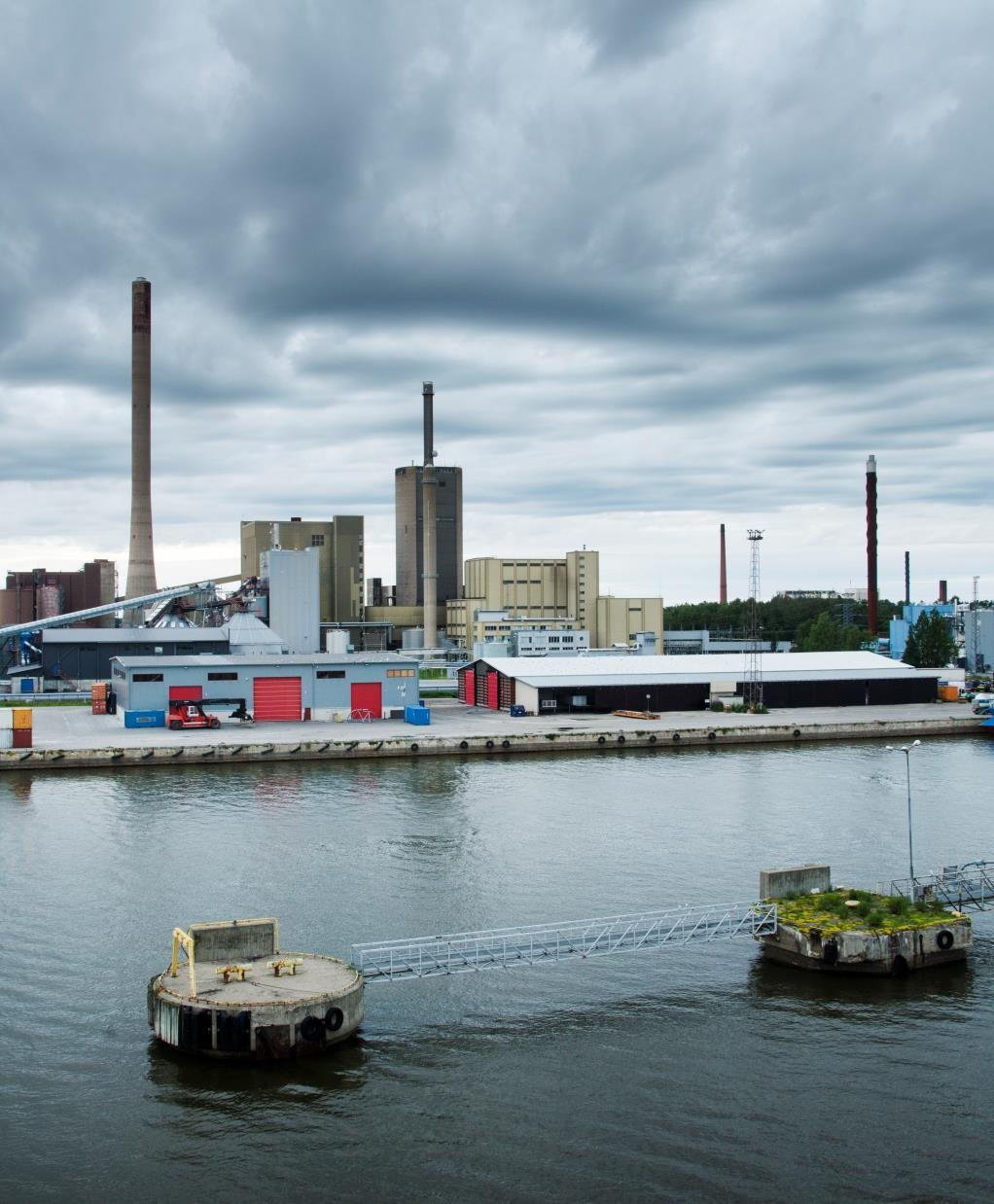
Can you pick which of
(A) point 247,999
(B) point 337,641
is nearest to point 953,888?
(A) point 247,999

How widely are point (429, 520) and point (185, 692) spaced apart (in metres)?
50.2

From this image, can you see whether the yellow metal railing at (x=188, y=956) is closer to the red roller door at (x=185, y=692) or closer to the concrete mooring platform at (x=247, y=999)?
the concrete mooring platform at (x=247, y=999)

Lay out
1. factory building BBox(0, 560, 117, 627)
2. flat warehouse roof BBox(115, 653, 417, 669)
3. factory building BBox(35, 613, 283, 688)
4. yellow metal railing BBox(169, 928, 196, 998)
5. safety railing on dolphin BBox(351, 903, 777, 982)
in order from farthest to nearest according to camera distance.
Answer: factory building BBox(0, 560, 117, 627) → factory building BBox(35, 613, 283, 688) → flat warehouse roof BBox(115, 653, 417, 669) → safety railing on dolphin BBox(351, 903, 777, 982) → yellow metal railing BBox(169, 928, 196, 998)

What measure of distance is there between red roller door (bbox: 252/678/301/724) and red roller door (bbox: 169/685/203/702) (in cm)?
210

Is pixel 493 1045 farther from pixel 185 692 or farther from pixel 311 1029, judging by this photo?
pixel 185 692

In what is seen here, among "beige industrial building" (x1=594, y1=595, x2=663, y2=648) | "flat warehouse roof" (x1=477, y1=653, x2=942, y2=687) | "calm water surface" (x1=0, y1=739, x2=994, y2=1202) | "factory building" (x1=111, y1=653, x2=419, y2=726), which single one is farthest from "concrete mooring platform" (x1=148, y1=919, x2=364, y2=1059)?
"beige industrial building" (x1=594, y1=595, x2=663, y2=648)

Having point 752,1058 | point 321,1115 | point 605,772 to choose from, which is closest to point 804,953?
point 752,1058

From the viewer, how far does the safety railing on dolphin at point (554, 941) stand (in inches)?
599

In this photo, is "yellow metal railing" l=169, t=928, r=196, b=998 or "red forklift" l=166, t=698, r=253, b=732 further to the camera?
"red forklift" l=166, t=698, r=253, b=732

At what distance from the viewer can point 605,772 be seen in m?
35.2

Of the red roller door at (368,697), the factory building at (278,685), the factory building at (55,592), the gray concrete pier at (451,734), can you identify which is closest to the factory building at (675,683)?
the gray concrete pier at (451,734)

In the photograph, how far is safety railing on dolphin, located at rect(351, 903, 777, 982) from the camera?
49.9 ft

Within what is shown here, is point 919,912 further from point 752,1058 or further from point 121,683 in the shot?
point 121,683

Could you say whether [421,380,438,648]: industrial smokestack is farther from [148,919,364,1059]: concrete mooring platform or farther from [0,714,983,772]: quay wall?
[148,919,364,1059]: concrete mooring platform
